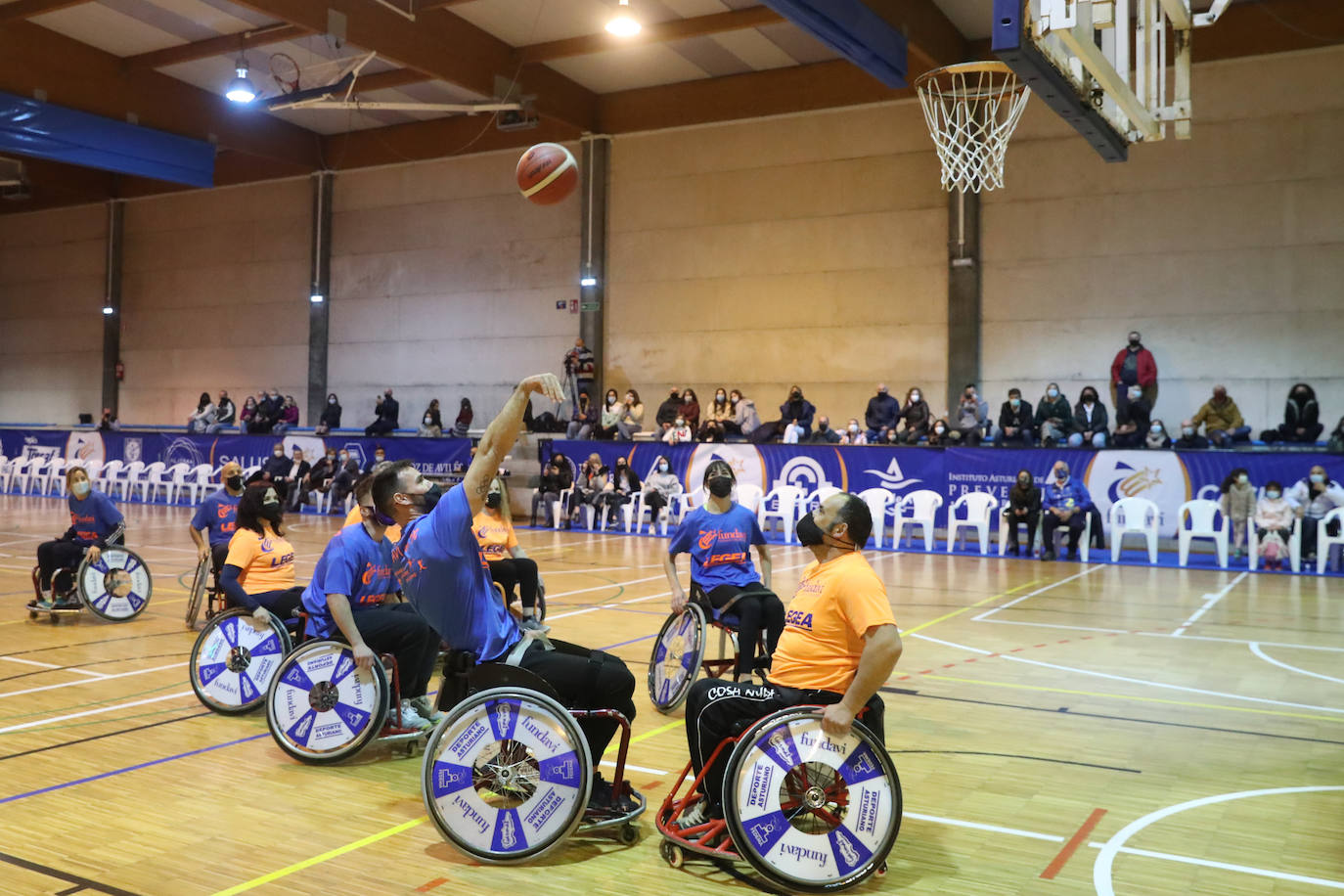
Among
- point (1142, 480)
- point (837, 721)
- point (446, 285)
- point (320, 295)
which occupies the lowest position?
point (837, 721)

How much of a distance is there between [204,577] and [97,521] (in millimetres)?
1312

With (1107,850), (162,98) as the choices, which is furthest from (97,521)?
(162,98)

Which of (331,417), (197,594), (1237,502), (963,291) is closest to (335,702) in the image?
(197,594)

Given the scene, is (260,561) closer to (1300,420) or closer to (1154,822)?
(1154,822)

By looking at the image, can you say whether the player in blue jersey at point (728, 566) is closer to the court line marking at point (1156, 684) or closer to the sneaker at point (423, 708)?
the sneaker at point (423, 708)

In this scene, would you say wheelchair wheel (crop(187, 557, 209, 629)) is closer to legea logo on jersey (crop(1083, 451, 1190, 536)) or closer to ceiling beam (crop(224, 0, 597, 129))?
ceiling beam (crop(224, 0, 597, 129))

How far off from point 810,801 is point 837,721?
0.97 ft

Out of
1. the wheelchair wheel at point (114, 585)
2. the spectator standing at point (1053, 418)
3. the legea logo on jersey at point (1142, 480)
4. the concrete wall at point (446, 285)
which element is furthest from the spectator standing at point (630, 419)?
the wheelchair wheel at point (114, 585)

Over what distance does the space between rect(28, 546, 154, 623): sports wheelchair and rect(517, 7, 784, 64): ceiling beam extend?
43.2ft

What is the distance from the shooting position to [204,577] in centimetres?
888

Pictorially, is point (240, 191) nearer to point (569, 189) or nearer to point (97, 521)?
point (97, 521)

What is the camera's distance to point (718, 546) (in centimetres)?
684

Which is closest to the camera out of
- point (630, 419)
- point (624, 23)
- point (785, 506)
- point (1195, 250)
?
point (624, 23)

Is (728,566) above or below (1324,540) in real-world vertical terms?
above
